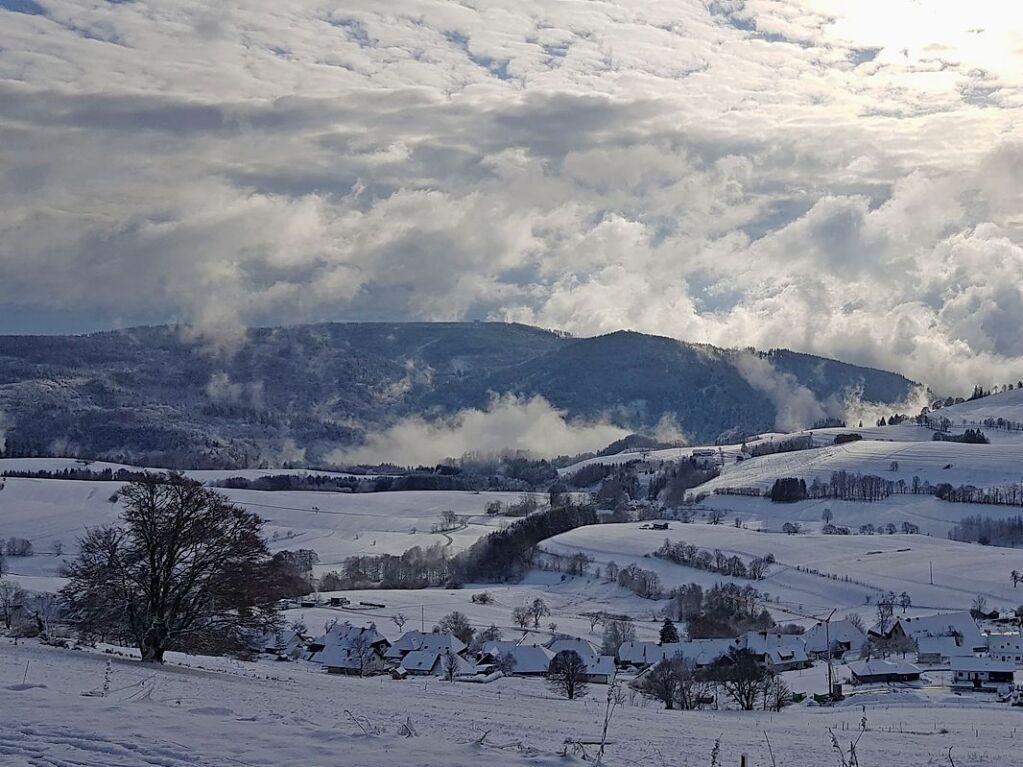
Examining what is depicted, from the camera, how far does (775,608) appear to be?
110 meters

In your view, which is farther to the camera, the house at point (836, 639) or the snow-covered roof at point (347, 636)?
the house at point (836, 639)

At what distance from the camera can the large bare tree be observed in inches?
1239

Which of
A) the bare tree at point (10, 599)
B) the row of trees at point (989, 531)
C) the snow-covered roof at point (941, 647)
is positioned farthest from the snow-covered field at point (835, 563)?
the bare tree at point (10, 599)

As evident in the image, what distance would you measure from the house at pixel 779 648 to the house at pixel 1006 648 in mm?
12382

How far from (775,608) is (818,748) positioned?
297 ft

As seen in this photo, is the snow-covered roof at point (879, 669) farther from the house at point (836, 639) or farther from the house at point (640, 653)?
the house at point (640, 653)

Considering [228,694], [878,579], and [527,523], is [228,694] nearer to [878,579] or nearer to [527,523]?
[878,579]

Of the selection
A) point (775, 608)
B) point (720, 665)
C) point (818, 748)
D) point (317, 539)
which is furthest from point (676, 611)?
point (818, 748)

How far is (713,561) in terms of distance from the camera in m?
134

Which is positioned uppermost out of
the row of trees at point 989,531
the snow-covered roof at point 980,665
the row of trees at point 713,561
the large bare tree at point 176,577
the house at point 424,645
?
the row of trees at point 989,531

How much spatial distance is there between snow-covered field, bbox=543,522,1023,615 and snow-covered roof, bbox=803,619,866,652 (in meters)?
18.0

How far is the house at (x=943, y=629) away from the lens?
81.6 m

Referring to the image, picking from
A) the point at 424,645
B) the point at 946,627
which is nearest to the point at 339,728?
the point at 424,645

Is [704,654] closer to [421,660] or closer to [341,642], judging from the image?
[421,660]
